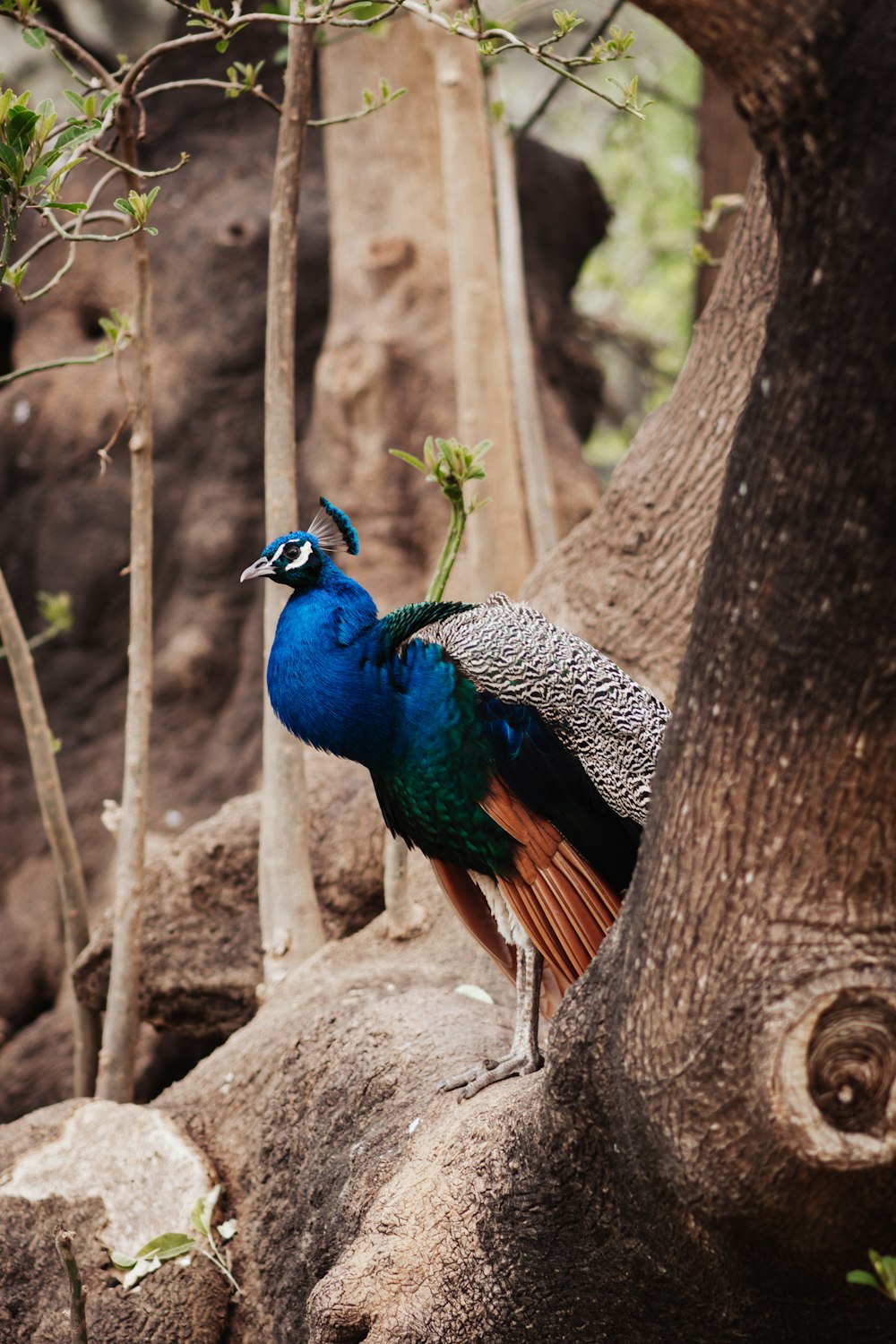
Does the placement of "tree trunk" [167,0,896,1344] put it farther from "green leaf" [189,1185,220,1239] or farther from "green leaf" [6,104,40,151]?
"green leaf" [6,104,40,151]

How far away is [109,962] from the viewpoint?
4535mm

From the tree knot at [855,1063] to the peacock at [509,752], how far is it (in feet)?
4.20

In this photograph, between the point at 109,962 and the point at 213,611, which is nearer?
the point at 109,962

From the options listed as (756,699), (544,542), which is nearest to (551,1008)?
(756,699)

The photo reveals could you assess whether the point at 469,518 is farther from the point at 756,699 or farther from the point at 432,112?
the point at 756,699

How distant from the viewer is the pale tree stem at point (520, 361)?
5.74 meters

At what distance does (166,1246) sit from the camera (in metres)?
3.16

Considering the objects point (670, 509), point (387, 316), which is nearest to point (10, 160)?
point (670, 509)

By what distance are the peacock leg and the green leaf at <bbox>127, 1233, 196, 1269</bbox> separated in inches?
30.0

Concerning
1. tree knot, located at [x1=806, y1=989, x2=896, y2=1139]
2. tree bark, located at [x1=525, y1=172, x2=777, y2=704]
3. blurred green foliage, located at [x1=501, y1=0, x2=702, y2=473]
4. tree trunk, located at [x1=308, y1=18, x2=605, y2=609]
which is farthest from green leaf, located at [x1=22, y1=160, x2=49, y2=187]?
blurred green foliage, located at [x1=501, y1=0, x2=702, y2=473]

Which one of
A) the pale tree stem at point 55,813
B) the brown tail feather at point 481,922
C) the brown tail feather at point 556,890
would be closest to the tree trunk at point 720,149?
the pale tree stem at point 55,813

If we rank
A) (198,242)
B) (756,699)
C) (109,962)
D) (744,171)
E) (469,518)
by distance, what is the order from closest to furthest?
(756,699), (109,962), (469,518), (198,242), (744,171)

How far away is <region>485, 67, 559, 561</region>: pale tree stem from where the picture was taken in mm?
5742

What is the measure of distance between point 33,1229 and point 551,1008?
140 cm
